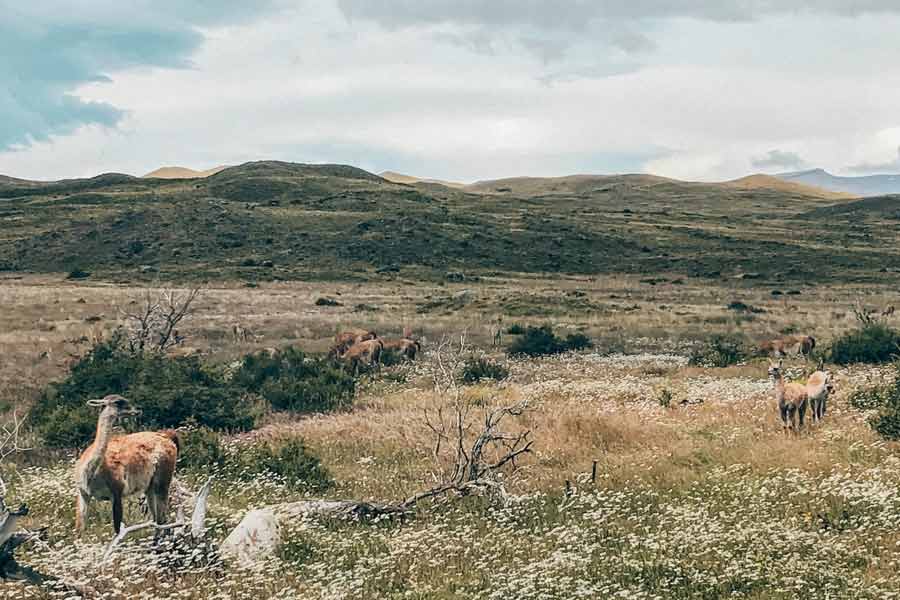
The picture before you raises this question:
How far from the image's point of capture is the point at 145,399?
16.3 meters

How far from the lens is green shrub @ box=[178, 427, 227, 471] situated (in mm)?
12418

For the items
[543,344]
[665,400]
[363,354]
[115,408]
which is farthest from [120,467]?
[543,344]

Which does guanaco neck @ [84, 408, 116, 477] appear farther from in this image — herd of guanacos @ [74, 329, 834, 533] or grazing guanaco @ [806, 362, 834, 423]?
grazing guanaco @ [806, 362, 834, 423]

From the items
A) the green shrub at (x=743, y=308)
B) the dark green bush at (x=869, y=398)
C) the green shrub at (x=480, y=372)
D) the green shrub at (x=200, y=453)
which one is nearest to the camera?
the green shrub at (x=200, y=453)

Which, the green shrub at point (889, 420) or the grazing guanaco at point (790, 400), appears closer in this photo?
the green shrub at point (889, 420)

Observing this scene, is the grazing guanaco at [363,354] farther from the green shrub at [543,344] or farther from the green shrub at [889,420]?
the green shrub at [889,420]

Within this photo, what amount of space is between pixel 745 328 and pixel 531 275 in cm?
3970

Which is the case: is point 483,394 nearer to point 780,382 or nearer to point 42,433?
point 780,382

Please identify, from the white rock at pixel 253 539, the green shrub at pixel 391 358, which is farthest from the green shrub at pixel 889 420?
the green shrub at pixel 391 358

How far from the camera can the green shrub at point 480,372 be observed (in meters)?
22.7

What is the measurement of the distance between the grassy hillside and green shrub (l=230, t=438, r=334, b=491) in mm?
53853

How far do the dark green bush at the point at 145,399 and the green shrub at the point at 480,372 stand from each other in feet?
22.0

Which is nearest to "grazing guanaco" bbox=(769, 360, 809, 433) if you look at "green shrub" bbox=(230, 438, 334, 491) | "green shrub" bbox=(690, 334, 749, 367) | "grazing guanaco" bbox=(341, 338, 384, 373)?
"green shrub" bbox=(230, 438, 334, 491)

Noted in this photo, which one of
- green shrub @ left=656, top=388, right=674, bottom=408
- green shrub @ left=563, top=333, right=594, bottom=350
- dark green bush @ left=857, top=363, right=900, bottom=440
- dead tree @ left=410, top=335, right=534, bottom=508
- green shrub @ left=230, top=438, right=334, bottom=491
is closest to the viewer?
dead tree @ left=410, top=335, right=534, bottom=508
